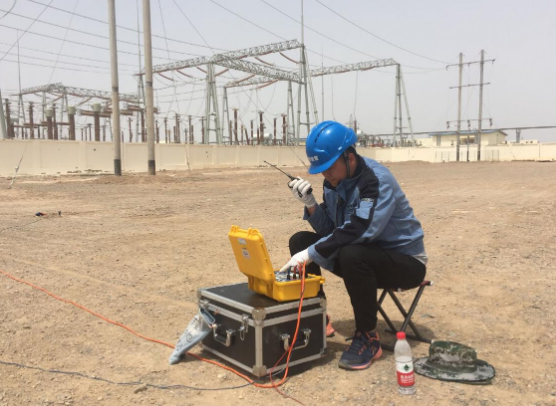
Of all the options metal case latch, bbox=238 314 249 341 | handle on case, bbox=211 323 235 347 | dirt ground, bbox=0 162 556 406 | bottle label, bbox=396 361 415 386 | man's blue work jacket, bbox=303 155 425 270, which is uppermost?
man's blue work jacket, bbox=303 155 425 270

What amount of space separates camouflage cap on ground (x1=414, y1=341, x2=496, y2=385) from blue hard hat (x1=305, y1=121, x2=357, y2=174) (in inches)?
53.5

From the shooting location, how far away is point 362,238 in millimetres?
3191

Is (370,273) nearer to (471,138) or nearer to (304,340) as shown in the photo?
(304,340)

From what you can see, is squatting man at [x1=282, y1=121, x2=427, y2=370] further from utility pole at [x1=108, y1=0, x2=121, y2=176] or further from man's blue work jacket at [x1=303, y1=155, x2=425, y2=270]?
utility pole at [x1=108, y1=0, x2=121, y2=176]

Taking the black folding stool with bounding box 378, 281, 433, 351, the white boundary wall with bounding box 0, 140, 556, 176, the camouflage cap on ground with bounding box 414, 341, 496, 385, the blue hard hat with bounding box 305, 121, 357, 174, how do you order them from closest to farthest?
the camouflage cap on ground with bounding box 414, 341, 496, 385
the blue hard hat with bounding box 305, 121, 357, 174
the black folding stool with bounding box 378, 281, 433, 351
the white boundary wall with bounding box 0, 140, 556, 176

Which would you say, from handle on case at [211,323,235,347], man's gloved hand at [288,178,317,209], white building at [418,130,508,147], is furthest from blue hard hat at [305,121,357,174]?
white building at [418,130,508,147]

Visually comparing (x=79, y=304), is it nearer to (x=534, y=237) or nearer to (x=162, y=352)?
(x=162, y=352)

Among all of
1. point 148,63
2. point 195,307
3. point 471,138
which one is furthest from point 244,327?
point 471,138

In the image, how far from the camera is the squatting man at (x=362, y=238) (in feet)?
10.5

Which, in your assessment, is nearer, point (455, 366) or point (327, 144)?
A: point (455, 366)

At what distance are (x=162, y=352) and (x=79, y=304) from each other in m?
1.34

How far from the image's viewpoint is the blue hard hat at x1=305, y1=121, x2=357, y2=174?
3.31m

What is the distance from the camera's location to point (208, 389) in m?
3.03

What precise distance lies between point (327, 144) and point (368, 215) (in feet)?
1.75
